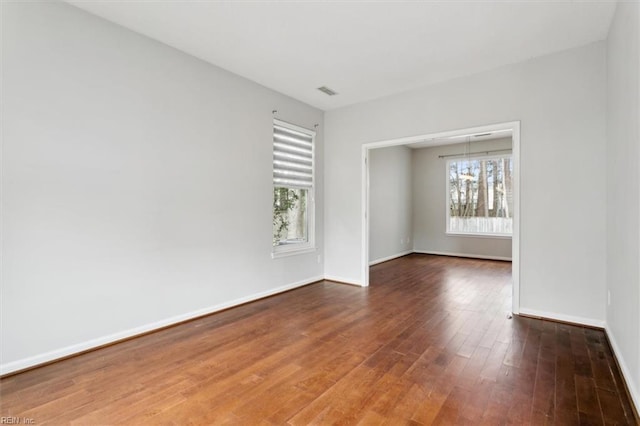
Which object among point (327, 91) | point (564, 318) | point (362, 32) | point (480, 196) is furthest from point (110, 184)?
point (480, 196)

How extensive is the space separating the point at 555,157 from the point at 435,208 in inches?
202

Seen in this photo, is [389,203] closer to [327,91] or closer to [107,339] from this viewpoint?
[327,91]

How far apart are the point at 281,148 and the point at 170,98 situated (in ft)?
5.72

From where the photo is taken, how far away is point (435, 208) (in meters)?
8.56

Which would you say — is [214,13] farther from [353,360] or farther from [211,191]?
[353,360]

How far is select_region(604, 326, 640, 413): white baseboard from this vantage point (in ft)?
6.24

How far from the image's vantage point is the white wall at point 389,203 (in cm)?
721

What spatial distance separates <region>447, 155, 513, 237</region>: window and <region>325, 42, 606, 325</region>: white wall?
401 cm

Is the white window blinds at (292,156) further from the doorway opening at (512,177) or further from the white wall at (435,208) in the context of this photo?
the white wall at (435,208)

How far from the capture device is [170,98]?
3.37 metres

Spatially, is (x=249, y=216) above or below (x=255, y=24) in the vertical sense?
below

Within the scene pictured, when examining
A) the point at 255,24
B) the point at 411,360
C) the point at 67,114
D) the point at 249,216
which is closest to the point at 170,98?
the point at 67,114

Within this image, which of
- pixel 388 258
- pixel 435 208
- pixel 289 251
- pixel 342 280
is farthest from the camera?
pixel 435 208

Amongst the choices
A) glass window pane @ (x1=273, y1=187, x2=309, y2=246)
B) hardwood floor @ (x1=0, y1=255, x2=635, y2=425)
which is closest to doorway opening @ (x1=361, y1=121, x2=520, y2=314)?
hardwood floor @ (x1=0, y1=255, x2=635, y2=425)
